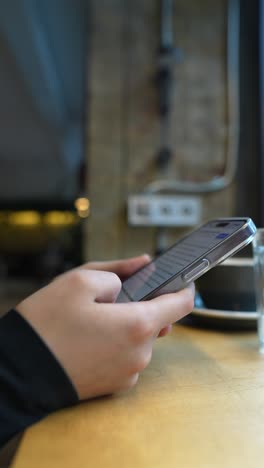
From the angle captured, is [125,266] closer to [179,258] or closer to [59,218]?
Result: [179,258]

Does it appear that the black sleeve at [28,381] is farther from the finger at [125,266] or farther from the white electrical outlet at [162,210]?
the white electrical outlet at [162,210]

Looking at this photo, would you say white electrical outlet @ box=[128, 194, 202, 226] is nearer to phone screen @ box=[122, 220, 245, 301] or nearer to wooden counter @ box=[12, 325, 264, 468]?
phone screen @ box=[122, 220, 245, 301]

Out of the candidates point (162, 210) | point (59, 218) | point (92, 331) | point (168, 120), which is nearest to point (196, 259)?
point (92, 331)

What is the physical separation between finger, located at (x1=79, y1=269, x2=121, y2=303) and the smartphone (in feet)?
0.10

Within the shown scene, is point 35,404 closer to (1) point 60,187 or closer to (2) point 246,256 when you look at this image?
(2) point 246,256

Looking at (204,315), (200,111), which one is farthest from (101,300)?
(200,111)

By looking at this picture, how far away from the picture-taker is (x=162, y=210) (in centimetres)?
97

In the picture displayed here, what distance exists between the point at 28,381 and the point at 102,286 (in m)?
0.09

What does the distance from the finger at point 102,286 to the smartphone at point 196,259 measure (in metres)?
0.03

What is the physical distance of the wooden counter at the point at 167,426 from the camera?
191 millimetres

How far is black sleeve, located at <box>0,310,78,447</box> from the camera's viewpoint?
0.23 meters

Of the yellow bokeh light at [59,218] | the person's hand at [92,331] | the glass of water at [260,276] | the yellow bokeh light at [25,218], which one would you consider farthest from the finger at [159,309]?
the yellow bokeh light at [25,218]

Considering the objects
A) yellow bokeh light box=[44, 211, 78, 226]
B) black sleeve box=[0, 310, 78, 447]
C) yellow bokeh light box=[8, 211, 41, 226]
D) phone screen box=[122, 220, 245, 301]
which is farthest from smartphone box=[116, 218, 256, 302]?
yellow bokeh light box=[8, 211, 41, 226]

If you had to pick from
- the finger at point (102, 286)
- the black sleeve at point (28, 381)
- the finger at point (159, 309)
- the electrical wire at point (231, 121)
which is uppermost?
the electrical wire at point (231, 121)
